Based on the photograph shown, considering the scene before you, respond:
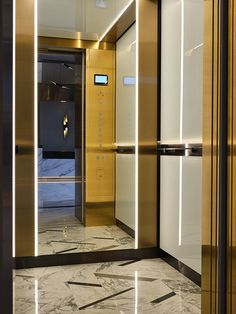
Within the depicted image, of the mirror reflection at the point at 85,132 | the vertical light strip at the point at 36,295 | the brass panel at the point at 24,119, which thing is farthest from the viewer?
the mirror reflection at the point at 85,132

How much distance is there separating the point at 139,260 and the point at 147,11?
7.51 feet

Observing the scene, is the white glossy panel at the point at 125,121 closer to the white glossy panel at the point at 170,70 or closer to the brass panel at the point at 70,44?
the brass panel at the point at 70,44

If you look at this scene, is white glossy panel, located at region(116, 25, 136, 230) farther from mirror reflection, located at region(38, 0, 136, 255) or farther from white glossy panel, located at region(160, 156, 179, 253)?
white glossy panel, located at region(160, 156, 179, 253)

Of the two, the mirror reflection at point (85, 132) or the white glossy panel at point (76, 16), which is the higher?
the white glossy panel at point (76, 16)

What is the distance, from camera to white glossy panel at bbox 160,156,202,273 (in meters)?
2.57

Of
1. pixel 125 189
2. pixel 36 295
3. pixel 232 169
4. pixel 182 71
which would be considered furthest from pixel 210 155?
pixel 125 189

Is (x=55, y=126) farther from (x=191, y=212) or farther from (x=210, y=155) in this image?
(x=210, y=155)

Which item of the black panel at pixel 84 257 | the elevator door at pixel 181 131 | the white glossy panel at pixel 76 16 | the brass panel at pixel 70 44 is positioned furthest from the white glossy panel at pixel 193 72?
the brass panel at pixel 70 44

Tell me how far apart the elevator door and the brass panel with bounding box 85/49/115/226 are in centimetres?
108

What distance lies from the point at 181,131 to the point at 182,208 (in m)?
0.61

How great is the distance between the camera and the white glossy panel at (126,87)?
12.1ft

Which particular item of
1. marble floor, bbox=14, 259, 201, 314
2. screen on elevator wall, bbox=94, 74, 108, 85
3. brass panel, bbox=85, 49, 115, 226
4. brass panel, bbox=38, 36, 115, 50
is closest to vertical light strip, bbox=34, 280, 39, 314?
marble floor, bbox=14, 259, 201, 314

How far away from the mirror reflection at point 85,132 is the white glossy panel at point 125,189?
1cm

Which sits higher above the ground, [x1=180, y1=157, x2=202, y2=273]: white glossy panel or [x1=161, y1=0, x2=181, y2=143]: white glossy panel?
[x1=161, y1=0, x2=181, y2=143]: white glossy panel
